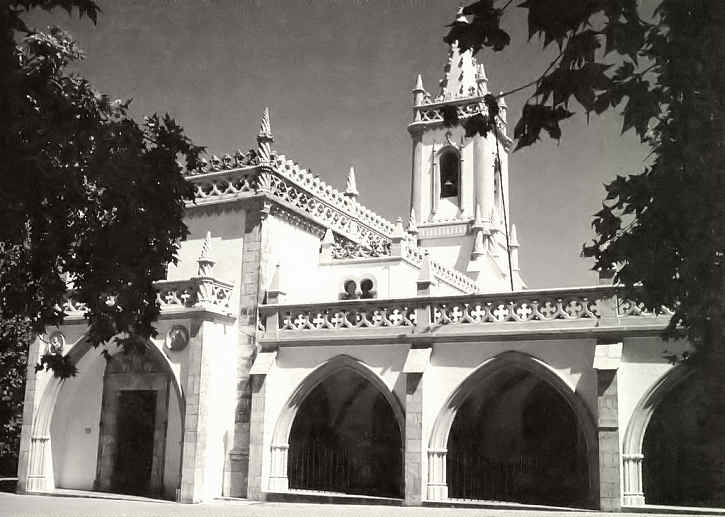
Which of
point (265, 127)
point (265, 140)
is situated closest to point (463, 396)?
point (265, 140)

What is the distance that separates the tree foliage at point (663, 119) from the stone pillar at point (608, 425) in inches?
395

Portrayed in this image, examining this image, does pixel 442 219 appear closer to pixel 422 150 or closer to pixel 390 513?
pixel 422 150

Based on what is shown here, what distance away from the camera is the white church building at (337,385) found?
19.3m

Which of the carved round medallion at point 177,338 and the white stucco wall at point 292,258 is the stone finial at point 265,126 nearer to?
the white stucco wall at point 292,258

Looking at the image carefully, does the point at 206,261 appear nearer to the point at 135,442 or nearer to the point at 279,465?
the point at 279,465

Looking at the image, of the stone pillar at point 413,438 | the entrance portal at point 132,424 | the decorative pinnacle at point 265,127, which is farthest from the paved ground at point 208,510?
the decorative pinnacle at point 265,127

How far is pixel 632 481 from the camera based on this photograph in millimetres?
18250

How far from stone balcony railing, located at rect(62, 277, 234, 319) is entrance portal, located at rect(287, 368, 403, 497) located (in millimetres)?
3596

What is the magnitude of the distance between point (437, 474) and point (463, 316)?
3.81 metres

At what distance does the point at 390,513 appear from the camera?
17.6m

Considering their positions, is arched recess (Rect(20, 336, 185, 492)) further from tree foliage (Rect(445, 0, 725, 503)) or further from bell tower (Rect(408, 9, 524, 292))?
tree foliage (Rect(445, 0, 725, 503))

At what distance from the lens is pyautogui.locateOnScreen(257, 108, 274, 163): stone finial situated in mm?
24531

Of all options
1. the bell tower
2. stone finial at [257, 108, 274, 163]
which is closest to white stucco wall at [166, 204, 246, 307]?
stone finial at [257, 108, 274, 163]

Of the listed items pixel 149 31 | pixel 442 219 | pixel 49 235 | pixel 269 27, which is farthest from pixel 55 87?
pixel 442 219
